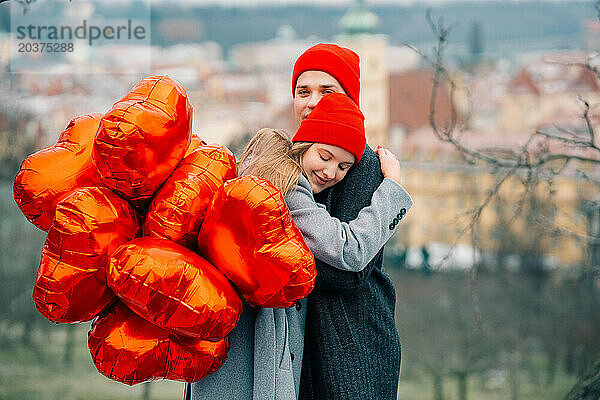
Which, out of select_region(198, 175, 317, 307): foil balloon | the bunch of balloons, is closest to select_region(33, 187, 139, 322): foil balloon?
the bunch of balloons

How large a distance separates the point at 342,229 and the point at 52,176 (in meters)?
0.52

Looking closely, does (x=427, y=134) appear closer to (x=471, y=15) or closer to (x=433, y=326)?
(x=471, y=15)

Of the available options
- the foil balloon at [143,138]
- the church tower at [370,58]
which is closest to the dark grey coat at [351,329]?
the foil balloon at [143,138]

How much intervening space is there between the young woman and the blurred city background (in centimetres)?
1015

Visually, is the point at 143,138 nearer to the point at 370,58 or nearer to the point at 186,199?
the point at 186,199

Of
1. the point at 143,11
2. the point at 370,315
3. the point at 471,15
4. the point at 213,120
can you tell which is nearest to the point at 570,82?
the point at 471,15

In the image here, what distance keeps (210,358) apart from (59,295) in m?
0.28

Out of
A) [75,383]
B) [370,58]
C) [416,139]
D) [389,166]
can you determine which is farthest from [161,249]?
[416,139]

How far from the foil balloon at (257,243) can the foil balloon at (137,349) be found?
144 mm

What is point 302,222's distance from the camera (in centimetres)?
134

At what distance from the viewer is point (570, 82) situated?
1761 cm

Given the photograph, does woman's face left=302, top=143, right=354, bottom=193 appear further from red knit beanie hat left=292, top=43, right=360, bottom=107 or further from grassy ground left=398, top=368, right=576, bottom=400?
grassy ground left=398, top=368, right=576, bottom=400

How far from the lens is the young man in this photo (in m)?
1.43

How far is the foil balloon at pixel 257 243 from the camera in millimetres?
1218
